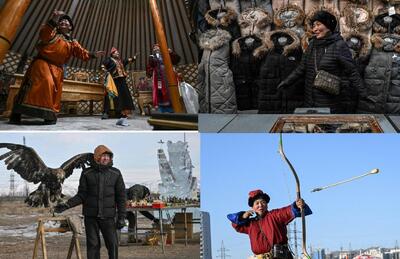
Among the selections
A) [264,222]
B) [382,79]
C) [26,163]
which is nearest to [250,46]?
[382,79]

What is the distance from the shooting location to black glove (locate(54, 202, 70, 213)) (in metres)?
4.83

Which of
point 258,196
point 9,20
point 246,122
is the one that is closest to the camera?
point 9,20

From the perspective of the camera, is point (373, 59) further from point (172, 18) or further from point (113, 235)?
point (113, 235)

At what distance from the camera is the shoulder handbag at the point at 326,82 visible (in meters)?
4.96

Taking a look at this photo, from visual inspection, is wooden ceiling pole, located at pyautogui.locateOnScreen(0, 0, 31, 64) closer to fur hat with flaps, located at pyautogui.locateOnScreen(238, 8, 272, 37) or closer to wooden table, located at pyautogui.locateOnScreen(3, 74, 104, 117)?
wooden table, located at pyautogui.locateOnScreen(3, 74, 104, 117)

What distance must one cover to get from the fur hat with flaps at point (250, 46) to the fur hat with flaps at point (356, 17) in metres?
0.69

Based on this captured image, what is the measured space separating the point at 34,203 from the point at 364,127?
2.74m

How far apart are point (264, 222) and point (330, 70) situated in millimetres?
1366

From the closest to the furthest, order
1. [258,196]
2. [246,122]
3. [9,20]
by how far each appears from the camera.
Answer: [9,20] < [258,196] < [246,122]

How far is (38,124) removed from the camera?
4781mm

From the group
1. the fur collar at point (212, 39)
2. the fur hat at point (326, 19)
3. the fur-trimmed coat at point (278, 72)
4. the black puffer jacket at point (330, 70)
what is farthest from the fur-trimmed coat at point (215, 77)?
the fur hat at point (326, 19)

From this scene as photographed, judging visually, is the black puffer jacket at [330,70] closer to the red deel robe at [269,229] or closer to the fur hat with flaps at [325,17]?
the fur hat with flaps at [325,17]

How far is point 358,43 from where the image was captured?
16.6ft

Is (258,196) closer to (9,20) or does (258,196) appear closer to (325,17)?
(325,17)
